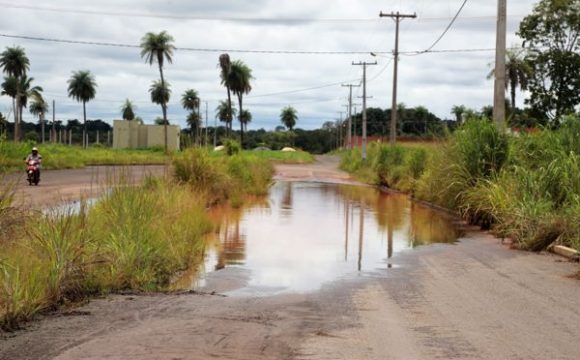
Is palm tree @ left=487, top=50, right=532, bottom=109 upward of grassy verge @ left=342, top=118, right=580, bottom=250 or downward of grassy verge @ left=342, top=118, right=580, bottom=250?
upward

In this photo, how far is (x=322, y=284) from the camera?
9.89m

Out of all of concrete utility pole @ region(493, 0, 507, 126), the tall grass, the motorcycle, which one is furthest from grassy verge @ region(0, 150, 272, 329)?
the motorcycle

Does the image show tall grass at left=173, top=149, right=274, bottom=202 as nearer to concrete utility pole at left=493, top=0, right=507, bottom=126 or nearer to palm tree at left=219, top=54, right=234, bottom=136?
concrete utility pole at left=493, top=0, right=507, bottom=126

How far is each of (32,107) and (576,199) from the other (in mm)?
106946

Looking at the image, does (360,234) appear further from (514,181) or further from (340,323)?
(340,323)

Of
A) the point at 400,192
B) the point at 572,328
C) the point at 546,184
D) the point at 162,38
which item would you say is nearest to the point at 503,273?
the point at 572,328

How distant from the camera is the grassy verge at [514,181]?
13.2 metres

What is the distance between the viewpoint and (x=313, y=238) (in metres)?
15.2

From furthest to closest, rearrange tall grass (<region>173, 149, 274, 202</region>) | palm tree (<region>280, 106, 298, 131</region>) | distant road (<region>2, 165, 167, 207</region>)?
palm tree (<region>280, 106, 298, 131</region>) < tall grass (<region>173, 149, 274, 202</region>) < distant road (<region>2, 165, 167, 207</region>)

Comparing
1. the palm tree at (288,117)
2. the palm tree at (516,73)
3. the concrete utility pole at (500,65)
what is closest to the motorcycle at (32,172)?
the concrete utility pole at (500,65)

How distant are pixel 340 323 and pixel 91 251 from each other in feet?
11.8

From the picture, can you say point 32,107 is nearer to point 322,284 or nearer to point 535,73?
point 535,73

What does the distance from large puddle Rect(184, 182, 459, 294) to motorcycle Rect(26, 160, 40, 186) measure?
9.04 meters

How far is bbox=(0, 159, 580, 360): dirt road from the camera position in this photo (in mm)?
6102
